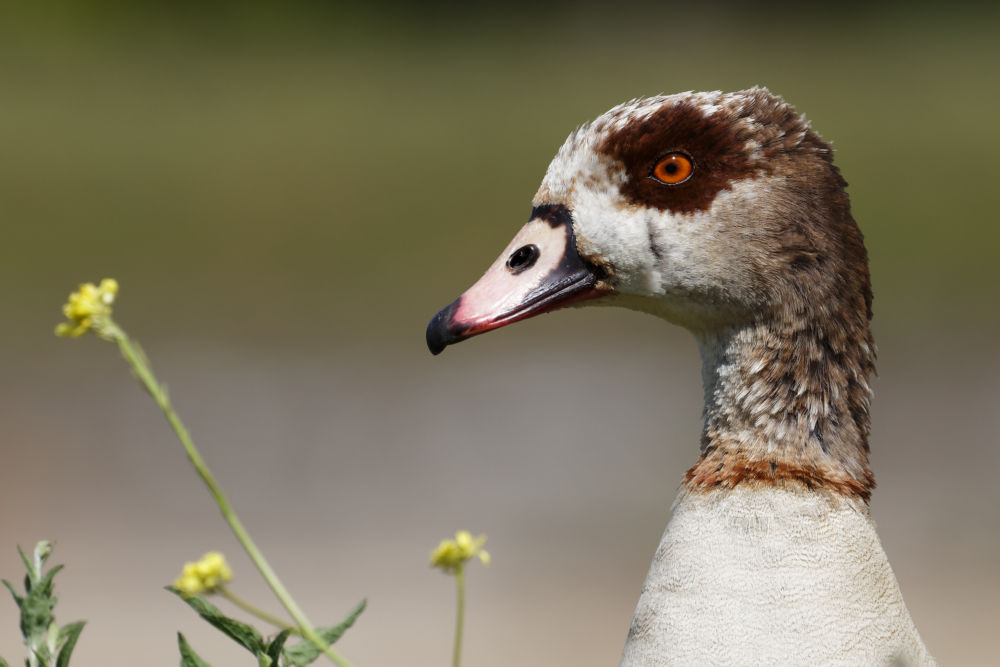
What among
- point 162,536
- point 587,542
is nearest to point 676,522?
point 587,542

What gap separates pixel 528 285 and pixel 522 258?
0.04 meters

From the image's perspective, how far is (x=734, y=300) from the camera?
4.74ft

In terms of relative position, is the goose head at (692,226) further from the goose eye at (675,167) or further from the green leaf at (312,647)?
the green leaf at (312,647)

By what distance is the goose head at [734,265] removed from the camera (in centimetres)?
142

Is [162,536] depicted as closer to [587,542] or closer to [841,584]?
[587,542]

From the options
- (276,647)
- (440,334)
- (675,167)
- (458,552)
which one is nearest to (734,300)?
(675,167)

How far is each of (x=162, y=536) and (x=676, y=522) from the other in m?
3.05

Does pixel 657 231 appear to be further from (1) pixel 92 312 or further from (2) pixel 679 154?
(1) pixel 92 312

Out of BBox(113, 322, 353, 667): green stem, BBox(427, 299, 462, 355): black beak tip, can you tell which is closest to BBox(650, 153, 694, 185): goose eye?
BBox(427, 299, 462, 355): black beak tip

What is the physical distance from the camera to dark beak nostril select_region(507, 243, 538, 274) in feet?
4.93

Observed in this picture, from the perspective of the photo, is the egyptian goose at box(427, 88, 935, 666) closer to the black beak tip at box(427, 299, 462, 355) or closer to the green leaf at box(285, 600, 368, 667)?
the black beak tip at box(427, 299, 462, 355)

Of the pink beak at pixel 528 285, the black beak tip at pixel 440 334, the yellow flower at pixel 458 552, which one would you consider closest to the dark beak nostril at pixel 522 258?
the pink beak at pixel 528 285

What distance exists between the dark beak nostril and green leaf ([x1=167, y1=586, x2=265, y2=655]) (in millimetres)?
593

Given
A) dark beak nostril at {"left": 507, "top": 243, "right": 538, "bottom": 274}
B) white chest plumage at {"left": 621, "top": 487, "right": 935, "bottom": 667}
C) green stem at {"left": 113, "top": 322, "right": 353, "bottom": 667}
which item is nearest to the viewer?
green stem at {"left": 113, "top": 322, "right": 353, "bottom": 667}
